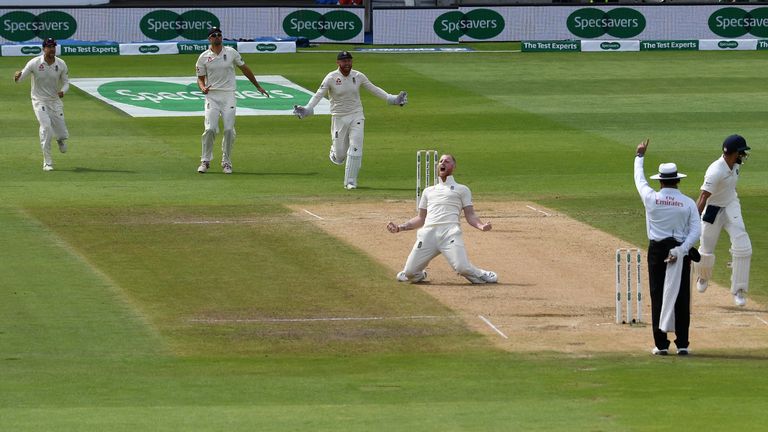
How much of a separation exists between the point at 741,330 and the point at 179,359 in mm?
5110

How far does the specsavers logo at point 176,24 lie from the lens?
4112 cm

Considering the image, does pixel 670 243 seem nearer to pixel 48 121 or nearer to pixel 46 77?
pixel 46 77

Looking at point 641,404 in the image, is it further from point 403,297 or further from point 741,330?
point 403,297

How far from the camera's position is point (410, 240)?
1894 cm

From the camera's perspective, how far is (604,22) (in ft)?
141

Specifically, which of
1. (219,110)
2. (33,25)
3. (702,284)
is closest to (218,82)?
(219,110)

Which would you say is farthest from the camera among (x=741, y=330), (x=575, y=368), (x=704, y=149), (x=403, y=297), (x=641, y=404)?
(x=704, y=149)

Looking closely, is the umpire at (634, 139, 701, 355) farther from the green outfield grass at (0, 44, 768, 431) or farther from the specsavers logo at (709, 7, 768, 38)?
the specsavers logo at (709, 7, 768, 38)

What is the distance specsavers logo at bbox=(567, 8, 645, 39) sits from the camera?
140 ft

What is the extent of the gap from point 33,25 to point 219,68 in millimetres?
17628

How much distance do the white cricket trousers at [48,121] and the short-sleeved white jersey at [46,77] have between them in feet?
0.31

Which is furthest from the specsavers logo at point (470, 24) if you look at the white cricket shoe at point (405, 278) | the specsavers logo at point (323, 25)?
the white cricket shoe at point (405, 278)

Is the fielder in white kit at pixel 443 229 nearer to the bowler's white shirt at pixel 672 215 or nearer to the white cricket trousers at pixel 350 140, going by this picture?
the bowler's white shirt at pixel 672 215

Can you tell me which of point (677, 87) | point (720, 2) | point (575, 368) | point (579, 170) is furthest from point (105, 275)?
point (720, 2)
